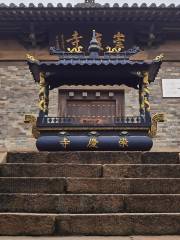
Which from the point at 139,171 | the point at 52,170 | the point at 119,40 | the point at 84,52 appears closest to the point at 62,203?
the point at 52,170

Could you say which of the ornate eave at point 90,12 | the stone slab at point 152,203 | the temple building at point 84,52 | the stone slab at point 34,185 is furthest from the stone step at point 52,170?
the ornate eave at point 90,12

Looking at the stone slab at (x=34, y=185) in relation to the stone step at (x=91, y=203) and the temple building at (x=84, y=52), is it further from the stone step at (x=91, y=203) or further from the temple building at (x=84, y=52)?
the temple building at (x=84, y=52)

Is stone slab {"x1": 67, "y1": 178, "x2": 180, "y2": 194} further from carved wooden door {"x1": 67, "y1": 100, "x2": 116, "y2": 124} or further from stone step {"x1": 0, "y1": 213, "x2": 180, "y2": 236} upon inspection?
carved wooden door {"x1": 67, "y1": 100, "x2": 116, "y2": 124}

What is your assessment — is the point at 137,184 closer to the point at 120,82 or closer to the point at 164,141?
the point at 120,82

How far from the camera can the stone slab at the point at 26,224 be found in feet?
12.2

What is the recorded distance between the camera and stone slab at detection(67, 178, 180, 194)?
14.8 feet

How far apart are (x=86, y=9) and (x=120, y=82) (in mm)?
3169

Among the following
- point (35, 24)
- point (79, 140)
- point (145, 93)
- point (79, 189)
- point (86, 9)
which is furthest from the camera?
point (35, 24)

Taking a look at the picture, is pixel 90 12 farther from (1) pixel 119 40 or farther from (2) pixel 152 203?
(2) pixel 152 203

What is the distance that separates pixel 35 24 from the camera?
1081 cm

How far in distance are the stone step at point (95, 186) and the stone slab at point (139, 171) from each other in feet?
1.15

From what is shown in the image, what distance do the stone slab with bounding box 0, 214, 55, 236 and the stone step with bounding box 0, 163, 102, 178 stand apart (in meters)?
1.22

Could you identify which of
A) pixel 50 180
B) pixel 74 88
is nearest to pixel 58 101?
pixel 74 88

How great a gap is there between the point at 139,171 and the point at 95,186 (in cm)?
69
